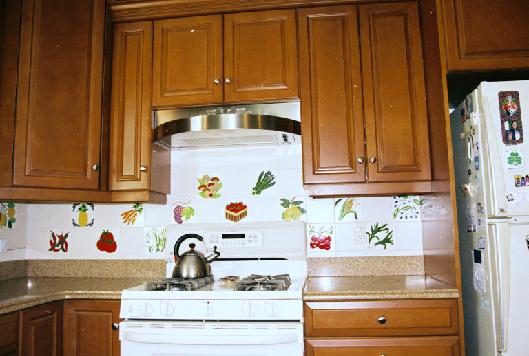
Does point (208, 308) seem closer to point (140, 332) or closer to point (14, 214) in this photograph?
point (140, 332)

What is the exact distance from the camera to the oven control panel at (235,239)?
2.18 m

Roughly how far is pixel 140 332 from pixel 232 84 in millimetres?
1214

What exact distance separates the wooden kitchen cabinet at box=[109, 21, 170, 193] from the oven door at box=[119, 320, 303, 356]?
2.36 ft

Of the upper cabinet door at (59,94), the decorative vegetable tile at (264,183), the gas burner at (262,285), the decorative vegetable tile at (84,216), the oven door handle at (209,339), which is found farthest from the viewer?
the decorative vegetable tile at (84,216)

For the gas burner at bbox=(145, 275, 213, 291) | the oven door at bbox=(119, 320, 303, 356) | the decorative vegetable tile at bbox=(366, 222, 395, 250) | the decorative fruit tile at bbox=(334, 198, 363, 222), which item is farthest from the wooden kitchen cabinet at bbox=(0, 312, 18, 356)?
the decorative vegetable tile at bbox=(366, 222, 395, 250)

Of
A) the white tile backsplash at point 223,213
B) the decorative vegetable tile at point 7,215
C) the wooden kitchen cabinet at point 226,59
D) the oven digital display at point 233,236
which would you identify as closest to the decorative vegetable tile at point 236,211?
the white tile backsplash at point 223,213

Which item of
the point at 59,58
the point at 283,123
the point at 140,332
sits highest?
the point at 59,58

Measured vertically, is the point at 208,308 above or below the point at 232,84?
below

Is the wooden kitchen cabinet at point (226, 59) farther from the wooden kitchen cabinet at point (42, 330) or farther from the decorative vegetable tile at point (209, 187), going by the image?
the wooden kitchen cabinet at point (42, 330)

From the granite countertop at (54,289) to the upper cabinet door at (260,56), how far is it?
3.50 feet

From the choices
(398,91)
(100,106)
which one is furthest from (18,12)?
(398,91)

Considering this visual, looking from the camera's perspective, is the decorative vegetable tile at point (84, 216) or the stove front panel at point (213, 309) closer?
the stove front panel at point (213, 309)

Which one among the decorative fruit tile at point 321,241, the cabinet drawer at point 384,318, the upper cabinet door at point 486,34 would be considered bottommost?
the cabinet drawer at point 384,318

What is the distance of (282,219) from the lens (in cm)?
226
